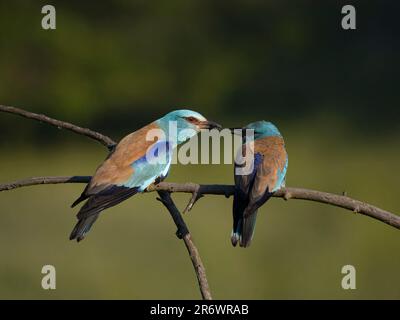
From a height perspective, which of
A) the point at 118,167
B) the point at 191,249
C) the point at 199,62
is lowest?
the point at 191,249

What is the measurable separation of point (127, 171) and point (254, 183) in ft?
1.53

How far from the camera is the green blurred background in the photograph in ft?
23.4

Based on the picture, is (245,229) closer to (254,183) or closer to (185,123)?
(254,183)

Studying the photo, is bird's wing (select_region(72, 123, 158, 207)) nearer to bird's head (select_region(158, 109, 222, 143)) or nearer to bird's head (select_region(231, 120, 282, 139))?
bird's head (select_region(158, 109, 222, 143))

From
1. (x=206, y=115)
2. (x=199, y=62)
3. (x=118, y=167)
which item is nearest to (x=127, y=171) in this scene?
(x=118, y=167)

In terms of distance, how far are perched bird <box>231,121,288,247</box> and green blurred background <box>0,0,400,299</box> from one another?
8.62ft

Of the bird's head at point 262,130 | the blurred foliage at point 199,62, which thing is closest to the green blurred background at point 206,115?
the blurred foliage at point 199,62

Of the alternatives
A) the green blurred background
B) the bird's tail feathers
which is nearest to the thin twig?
the bird's tail feathers

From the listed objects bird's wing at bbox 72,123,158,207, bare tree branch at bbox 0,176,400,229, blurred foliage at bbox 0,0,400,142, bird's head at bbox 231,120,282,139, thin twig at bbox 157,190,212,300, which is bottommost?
thin twig at bbox 157,190,212,300

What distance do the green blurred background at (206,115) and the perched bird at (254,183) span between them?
263 centimetres

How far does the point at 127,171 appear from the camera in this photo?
3.69 meters

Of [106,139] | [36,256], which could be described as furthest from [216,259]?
[106,139]

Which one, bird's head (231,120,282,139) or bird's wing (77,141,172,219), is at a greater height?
bird's head (231,120,282,139)

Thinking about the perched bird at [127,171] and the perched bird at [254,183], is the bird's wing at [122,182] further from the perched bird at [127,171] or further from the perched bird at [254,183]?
the perched bird at [254,183]
